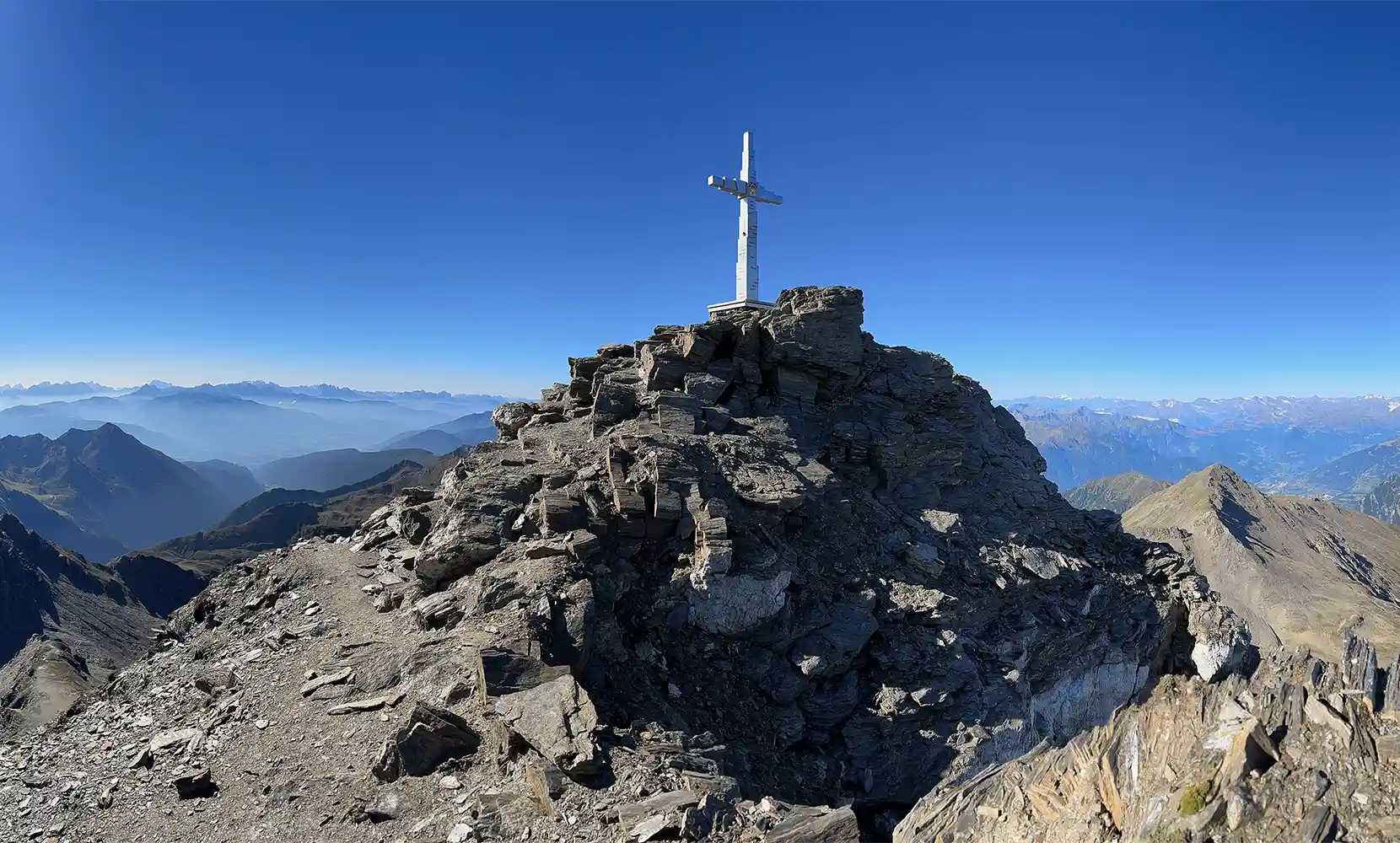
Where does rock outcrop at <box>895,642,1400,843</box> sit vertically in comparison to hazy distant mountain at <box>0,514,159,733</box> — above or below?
above

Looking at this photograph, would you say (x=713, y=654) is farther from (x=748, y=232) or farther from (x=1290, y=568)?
(x=1290, y=568)

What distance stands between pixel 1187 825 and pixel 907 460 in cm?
2383

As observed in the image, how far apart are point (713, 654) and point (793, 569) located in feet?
14.2

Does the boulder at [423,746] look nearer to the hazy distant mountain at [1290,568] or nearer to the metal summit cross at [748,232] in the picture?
the metal summit cross at [748,232]

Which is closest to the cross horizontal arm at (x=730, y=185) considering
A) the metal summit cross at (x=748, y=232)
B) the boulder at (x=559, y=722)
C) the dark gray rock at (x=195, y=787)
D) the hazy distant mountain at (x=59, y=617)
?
the metal summit cross at (x=748, y=232)

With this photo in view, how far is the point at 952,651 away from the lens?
24.0 meters

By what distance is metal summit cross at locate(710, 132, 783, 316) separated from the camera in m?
33.5

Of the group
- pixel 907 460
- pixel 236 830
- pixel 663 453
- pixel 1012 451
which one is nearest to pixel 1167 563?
pixel 1012 451

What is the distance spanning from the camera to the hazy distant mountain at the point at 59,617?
54.8 metres

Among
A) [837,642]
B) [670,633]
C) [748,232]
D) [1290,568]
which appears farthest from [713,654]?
[1290,568]

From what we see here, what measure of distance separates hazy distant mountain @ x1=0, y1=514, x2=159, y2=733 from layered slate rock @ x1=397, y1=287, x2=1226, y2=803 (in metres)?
50.8

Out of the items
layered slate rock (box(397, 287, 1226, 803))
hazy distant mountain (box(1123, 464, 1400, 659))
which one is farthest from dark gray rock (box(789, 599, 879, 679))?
hazy distant mountain (box(1123, 464, 1400, 659))

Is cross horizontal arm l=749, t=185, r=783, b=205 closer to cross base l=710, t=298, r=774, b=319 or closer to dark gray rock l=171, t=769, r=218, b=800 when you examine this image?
A: cross base l=710, t=298, r=774, b=319

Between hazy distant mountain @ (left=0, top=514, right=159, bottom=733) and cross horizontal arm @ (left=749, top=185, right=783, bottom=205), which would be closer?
cross horizontal arm @ (left=749, top=185, right=783, bottom=205)
